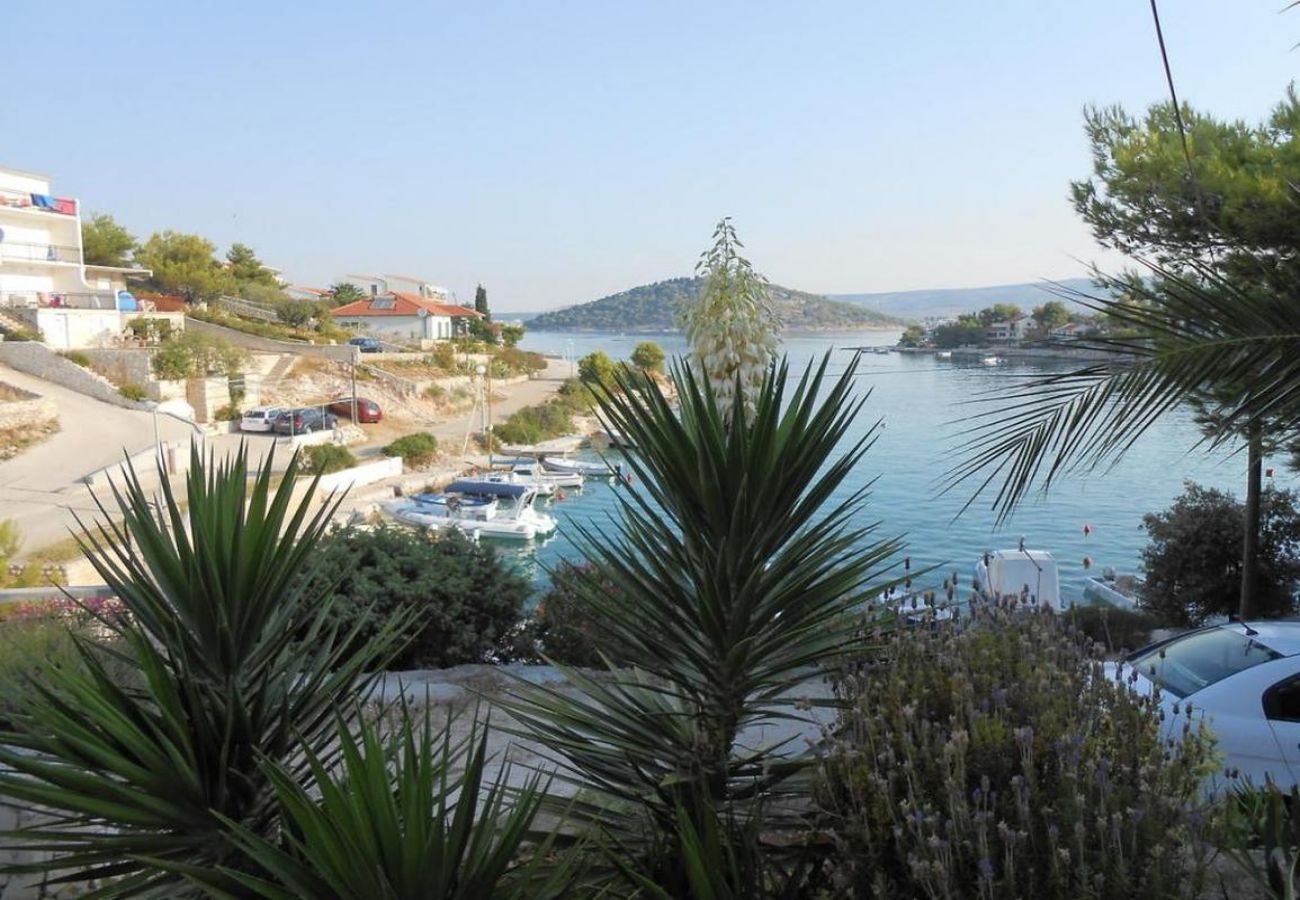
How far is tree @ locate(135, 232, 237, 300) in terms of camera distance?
57.6 metres

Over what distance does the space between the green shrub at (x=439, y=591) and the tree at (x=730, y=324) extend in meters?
3.75

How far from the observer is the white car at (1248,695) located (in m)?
4.49

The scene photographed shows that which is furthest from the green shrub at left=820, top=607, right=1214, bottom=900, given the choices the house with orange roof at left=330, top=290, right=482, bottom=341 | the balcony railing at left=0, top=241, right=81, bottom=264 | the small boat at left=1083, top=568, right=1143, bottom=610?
the house with orange roof at left=330, top=290, right=482, bottom=341

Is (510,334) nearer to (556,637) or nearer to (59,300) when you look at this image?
(59,300)

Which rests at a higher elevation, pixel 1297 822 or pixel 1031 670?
pixel 1031 670

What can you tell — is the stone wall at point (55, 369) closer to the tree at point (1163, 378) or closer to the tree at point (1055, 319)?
the tree at point (1055, 319)

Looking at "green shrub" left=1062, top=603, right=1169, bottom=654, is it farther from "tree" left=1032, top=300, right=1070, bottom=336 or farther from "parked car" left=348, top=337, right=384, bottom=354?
"parked car" left=348, top=337, right=384, bottom=354

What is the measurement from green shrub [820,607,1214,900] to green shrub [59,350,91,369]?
141 ft

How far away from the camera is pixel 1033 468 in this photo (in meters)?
3.52

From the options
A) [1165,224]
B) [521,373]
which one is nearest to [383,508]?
[1165,224]

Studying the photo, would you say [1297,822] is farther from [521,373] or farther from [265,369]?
[521,373]

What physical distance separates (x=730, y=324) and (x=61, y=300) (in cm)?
5016

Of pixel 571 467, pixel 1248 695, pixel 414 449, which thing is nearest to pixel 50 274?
pixel 414 449

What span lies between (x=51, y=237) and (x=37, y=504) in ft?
102
